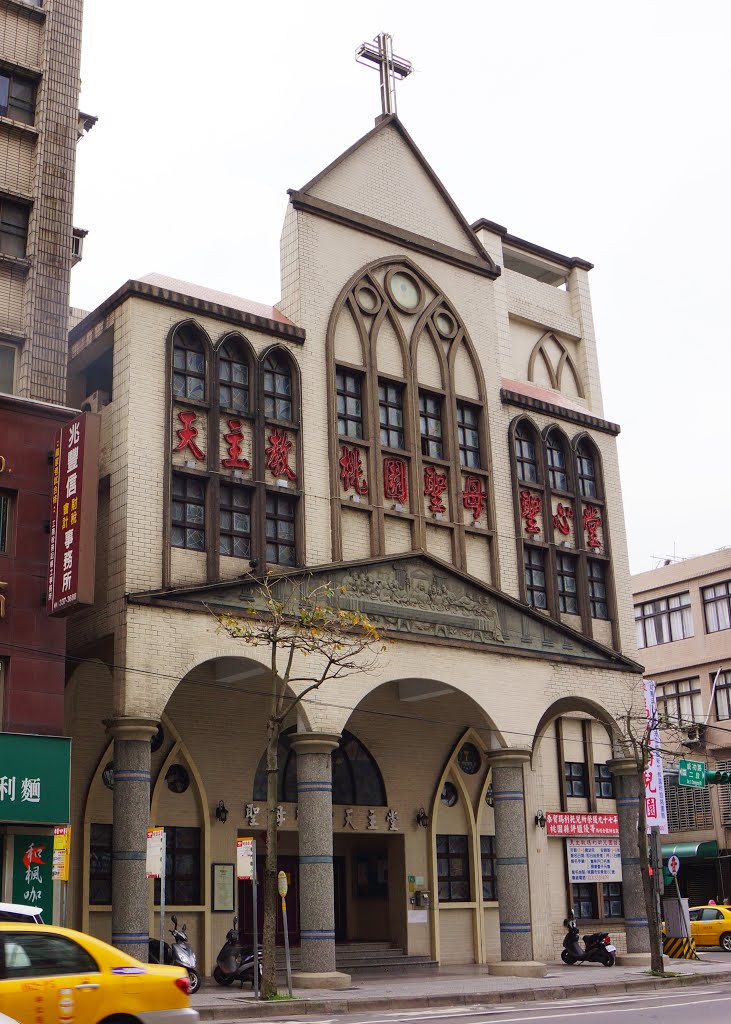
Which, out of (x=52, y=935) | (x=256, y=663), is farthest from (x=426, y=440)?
(x=52, y=935)

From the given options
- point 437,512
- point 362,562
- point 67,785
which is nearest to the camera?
point 67,785

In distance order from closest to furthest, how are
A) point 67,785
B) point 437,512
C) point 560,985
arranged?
point 67,785 < point 560,985 < point 437,512

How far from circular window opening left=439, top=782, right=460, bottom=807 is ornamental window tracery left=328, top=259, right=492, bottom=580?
601cm

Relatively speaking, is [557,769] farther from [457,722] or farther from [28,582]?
[28,582]

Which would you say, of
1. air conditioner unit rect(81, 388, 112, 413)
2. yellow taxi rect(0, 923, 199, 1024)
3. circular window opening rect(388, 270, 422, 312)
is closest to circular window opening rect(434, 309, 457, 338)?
circular window opening rect(388, 270, 422, 312)

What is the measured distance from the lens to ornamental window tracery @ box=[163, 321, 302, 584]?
23.5 m

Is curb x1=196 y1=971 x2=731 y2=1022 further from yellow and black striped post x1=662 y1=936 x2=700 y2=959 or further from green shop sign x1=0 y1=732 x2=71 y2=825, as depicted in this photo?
yellow and black striped post x1=662 y1=936 x2=700 y2=959

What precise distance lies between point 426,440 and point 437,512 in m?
1.75

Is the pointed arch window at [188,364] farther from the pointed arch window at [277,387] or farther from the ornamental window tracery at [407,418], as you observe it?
the ornamental window tracery at [407,418]

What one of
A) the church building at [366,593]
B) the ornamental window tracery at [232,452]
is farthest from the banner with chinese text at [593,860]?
the ornamental window tracery at [232,452]

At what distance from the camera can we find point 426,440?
27812 millimetres

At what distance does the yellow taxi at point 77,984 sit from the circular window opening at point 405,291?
64.2ft

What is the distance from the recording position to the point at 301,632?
22547mm

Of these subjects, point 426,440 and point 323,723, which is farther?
point 426,440
